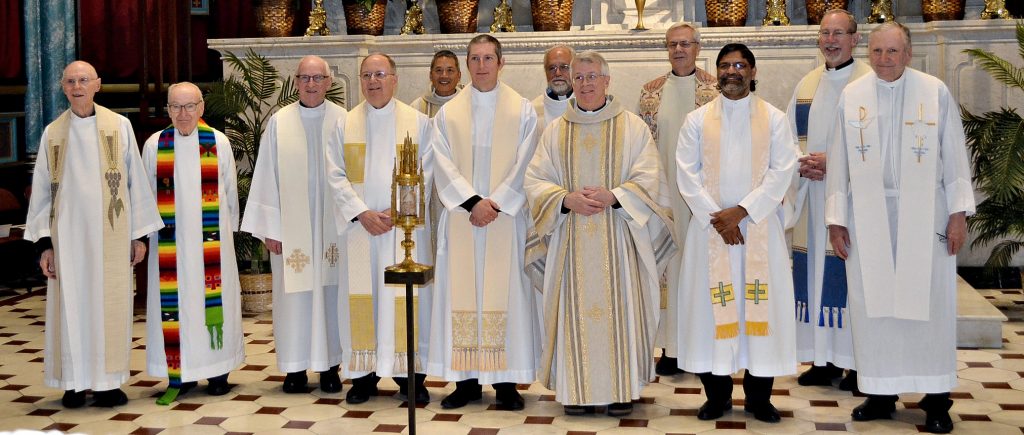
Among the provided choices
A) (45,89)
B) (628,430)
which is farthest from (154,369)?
(45,89)

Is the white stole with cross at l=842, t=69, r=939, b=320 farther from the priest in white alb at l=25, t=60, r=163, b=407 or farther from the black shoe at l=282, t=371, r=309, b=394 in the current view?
the priest in white alb at l=25, t=60, r=163, b=407

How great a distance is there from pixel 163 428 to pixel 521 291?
185 centimetres

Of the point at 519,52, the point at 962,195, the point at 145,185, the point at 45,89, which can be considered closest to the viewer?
the point at 962,195

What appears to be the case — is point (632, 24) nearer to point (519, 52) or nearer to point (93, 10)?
point (519, 52)

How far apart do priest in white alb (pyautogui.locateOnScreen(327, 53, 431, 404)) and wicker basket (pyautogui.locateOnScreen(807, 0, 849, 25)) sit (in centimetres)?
461

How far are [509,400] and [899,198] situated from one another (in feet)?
6.93

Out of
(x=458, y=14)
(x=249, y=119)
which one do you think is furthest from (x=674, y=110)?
(x=249, y=119)

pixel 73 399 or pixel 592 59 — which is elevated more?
pixel 592 59

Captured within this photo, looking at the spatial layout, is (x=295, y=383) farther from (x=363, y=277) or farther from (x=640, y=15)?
(x=640, y=15)

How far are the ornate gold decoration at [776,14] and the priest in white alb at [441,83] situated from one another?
150 inches

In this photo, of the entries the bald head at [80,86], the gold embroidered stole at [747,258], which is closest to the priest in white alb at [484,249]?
the gold embroidered stole at [747,258]

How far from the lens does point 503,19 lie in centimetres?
1047

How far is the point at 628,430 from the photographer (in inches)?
235

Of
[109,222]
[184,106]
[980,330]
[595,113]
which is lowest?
[980,330]
